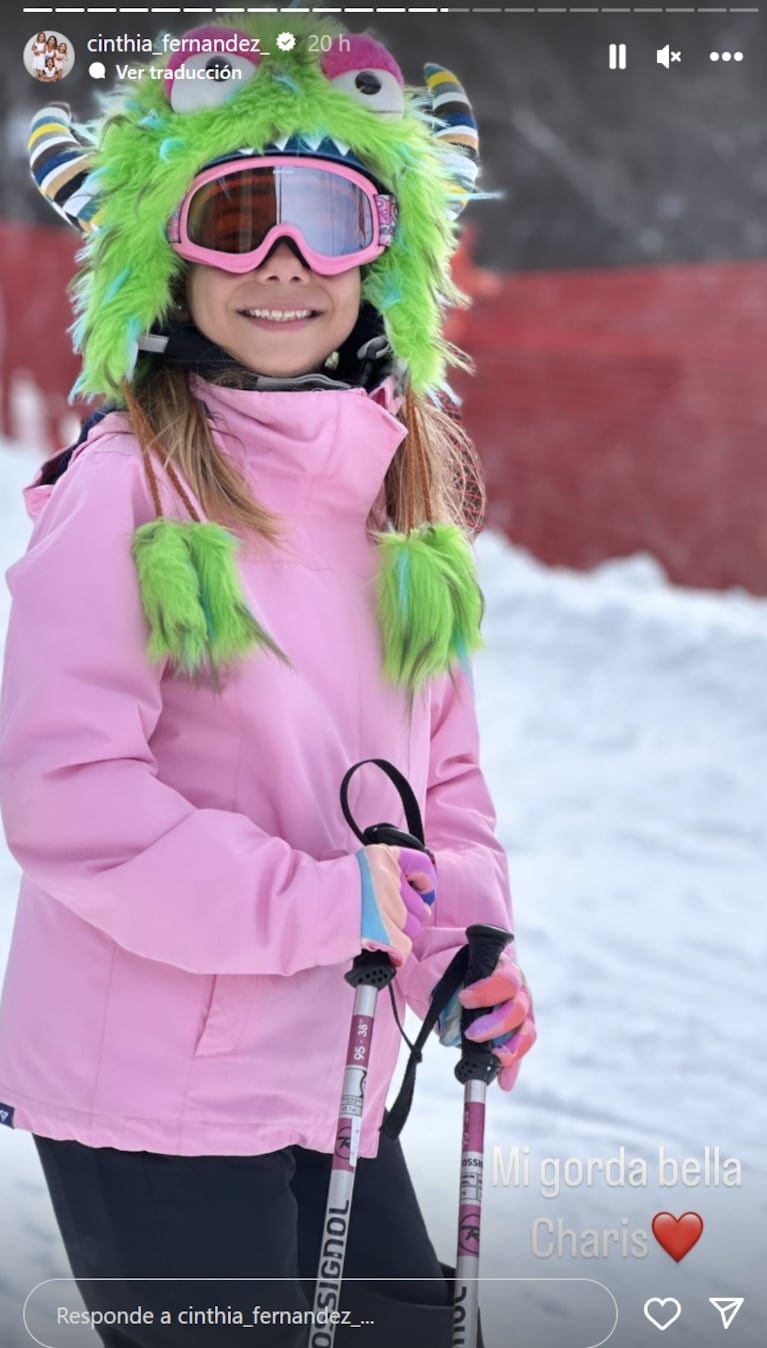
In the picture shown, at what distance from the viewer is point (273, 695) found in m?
1.50

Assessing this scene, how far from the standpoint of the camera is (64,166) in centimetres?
167

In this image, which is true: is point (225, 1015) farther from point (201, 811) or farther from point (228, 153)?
point (228, 153)

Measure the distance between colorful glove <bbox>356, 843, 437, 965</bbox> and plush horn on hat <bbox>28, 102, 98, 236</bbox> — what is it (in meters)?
0.72

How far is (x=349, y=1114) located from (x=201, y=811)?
31 centimetres

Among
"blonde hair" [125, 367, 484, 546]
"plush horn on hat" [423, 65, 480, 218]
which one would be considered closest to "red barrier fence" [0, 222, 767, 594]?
"plush horn on hat" [423, 65, 480, 218]

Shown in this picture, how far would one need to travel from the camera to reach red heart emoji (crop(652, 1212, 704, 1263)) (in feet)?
5.96

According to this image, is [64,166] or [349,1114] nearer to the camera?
[349,1114]

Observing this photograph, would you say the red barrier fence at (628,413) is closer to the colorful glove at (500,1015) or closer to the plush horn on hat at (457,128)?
the plush horn on hat at (457,128)

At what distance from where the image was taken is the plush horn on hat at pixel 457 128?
173 centimetres

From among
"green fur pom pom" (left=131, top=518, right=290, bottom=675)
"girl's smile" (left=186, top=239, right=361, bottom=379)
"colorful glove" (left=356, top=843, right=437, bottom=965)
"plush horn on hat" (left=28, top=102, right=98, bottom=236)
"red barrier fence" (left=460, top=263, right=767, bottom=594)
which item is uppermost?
"red barrier fence" (left=460, top=263, right=767, bottom=594)

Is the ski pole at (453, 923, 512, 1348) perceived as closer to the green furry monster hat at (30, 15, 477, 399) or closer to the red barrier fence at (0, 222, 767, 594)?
the green furry monster hat at (30, 15, 477, 399)

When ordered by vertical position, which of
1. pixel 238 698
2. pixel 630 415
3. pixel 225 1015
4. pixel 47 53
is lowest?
pixel 225 1015

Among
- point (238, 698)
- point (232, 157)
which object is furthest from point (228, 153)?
point (238, 698)

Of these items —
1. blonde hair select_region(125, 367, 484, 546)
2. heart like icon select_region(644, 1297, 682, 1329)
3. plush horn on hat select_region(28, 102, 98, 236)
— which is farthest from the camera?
heart like icon select_region(644, 1297, 682, 1329)
